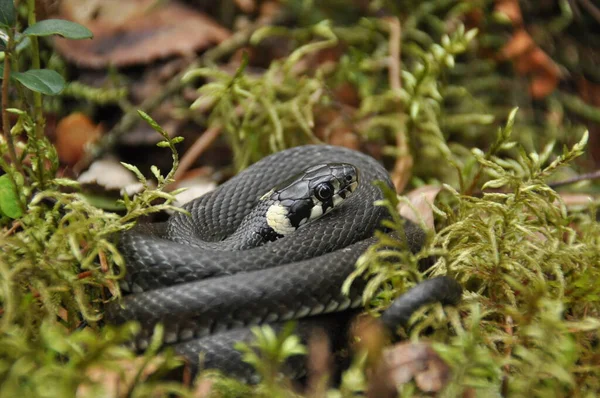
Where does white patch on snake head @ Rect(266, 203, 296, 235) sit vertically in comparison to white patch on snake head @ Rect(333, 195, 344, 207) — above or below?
Answer: below

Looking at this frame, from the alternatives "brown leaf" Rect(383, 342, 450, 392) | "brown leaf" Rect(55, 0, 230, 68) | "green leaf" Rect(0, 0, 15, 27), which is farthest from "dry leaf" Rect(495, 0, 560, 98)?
"green leaf" Rect(0, 0, 15, 27)

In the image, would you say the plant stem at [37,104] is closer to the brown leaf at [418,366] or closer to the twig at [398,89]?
the brown leaf at [418,366]

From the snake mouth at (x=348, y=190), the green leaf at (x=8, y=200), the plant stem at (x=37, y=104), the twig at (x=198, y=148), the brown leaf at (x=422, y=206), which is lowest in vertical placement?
the twig at (x=198, y=148)

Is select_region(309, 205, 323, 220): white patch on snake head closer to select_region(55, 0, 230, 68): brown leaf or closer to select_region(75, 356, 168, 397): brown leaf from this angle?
select_region(75, 356, 168, 397): brown leaf

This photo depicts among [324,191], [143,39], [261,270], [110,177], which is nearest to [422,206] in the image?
[324,191]

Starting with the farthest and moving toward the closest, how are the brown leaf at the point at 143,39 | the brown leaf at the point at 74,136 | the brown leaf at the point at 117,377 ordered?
1. the brown leaf at the point at 143,39
2. the brown leaf at the point at 74,136
3. the brown leaf at the point at 117,377

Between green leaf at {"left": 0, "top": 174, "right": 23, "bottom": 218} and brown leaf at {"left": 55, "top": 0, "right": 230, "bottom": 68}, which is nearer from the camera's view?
green leaf at {"left": 0, "top": 174, "right": 23, "bottom": 218}

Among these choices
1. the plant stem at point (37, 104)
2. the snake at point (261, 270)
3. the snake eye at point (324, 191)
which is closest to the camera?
the snake at point (261, 270)

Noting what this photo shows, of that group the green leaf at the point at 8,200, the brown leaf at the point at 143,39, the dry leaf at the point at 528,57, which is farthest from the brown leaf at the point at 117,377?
the dry leaf at the point at 528,57
